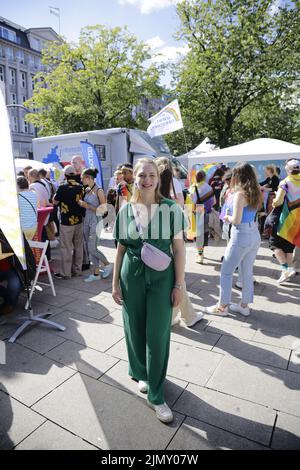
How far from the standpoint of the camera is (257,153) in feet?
27.5

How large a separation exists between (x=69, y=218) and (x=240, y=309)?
3105 millimetres

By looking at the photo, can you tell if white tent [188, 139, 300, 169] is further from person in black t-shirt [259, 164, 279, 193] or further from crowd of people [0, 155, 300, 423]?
crowd of people [0, 155, 300, 423]

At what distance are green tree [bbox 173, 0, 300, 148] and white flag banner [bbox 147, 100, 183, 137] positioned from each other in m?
9.57

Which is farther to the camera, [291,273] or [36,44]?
[36,44]

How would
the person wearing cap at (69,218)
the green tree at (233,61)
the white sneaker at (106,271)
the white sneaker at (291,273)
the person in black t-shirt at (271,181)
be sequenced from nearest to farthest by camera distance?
the white sneaker at (291,273) → the person wearing cap at (69,218) → the white sneaker at (106,271) → the person in black t-shirt at (271,181) → the green tree at (233,61)

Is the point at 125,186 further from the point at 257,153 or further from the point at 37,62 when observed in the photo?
the point at 37,62

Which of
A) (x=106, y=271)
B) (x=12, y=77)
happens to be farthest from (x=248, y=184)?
(x=12, y=77)

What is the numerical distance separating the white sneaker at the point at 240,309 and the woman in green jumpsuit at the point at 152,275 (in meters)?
1.93

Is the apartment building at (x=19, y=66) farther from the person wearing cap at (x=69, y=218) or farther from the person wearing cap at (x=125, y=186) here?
the person wearing cap at (x=125, y=186)

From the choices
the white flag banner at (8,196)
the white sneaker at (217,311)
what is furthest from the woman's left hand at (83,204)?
the white sneaker at (217,311)

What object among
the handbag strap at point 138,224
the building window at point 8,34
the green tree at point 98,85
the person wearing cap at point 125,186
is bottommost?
the handbag strap at point 138,224

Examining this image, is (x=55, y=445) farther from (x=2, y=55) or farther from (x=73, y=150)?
(x=2, y=55)

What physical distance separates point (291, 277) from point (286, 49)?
50.4 feet

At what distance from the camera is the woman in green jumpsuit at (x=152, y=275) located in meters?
2.12
